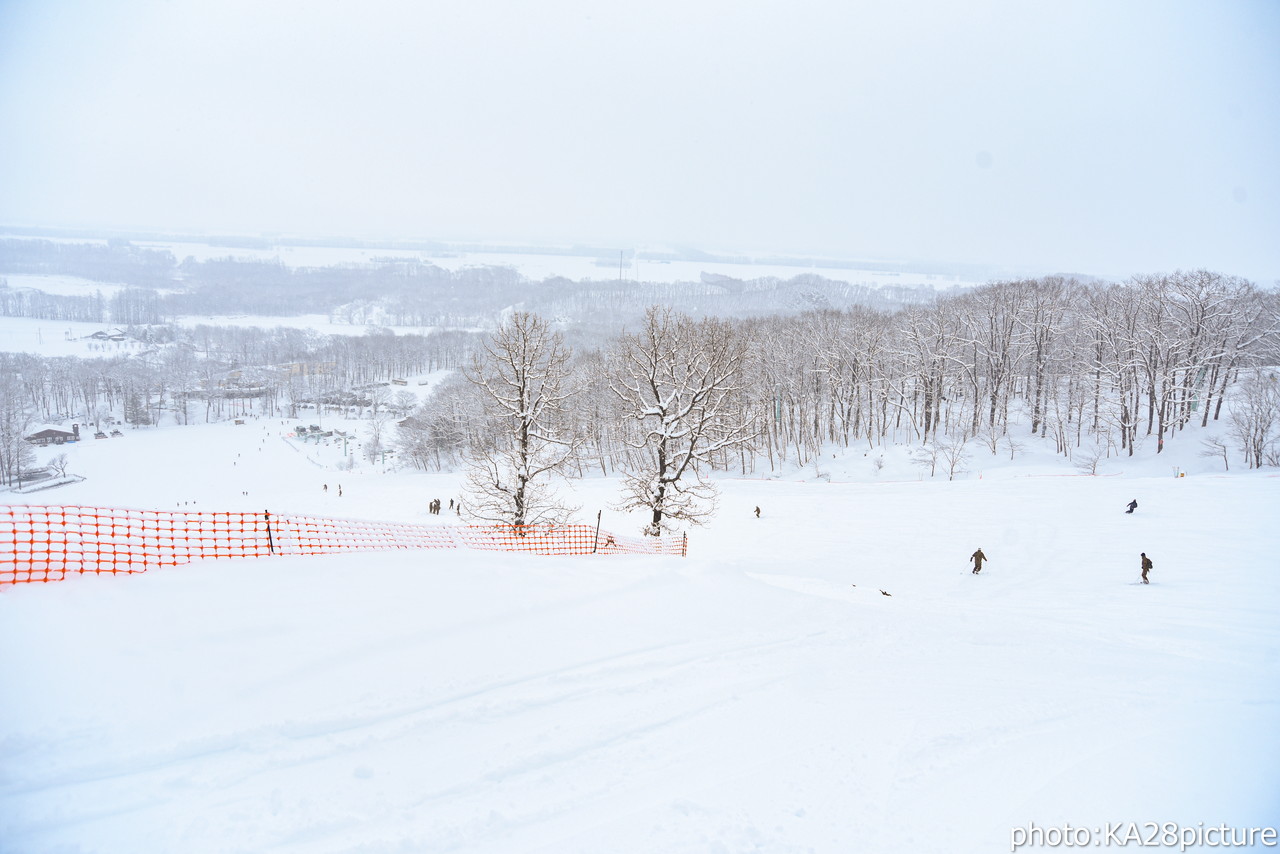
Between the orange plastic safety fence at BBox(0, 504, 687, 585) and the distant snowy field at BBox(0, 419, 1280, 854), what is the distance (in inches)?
59.1

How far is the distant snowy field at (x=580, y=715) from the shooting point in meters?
3.83

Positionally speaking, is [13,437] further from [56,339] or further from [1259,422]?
[1259,422]

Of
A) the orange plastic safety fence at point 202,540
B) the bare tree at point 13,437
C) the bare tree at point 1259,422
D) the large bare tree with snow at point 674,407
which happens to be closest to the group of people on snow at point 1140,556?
the large bare tree with snow at point 674,407

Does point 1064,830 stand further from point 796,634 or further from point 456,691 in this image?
point 456,691

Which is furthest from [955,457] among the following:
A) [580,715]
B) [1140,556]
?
[580,715]

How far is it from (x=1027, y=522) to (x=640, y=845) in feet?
71.8

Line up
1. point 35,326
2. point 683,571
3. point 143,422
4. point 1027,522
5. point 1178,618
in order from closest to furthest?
point 683,571 → point 1178,618 → point 1027,522 → point 143,422 → point 35,326

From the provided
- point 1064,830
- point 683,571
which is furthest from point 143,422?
point 1064,830

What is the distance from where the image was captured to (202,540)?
8219 mm

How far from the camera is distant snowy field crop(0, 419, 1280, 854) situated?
3826mm

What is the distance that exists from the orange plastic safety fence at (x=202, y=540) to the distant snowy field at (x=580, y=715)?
150cm

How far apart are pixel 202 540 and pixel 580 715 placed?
21.9 feet

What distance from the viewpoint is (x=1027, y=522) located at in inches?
806

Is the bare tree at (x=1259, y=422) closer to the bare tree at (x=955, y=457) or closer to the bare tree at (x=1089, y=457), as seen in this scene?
the bare tree at (x=1089, y=457)
